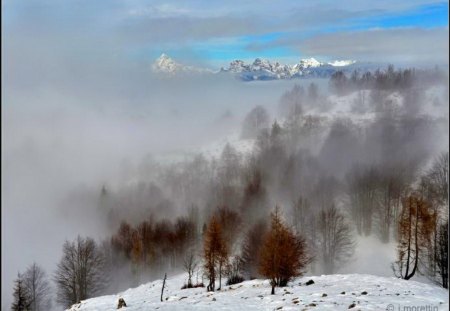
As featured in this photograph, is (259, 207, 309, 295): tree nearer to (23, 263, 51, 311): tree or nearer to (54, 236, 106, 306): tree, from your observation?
(54, 236, 106, 306): tree

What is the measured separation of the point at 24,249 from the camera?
16838 cm

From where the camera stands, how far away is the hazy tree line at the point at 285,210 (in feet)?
186

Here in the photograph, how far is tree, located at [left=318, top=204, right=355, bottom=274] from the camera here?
280 ft

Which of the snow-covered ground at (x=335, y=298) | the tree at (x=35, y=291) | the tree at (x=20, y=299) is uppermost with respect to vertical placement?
the snow-covered ground at (x=335, y=298)

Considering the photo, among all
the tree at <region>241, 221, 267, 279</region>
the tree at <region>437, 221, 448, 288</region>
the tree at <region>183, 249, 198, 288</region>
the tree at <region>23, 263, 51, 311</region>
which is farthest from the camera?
the tree at <region>23, 263, 51, 311</region>

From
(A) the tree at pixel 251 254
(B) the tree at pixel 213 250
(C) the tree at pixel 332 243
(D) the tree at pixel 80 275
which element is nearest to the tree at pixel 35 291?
(D) the tree at pixel 80 275

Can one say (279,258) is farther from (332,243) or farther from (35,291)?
(35,291)

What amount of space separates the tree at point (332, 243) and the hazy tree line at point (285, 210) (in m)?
0.30

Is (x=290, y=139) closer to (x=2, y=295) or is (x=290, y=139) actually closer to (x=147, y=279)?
(x=147, y=279)

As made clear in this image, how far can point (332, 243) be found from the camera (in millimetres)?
87250

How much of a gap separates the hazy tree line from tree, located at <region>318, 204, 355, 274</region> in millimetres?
297

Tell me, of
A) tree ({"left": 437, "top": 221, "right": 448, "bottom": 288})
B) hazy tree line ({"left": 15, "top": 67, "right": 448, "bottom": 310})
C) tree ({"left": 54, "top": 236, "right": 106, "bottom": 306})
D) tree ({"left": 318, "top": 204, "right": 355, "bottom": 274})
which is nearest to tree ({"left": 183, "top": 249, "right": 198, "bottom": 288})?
hazy tree line ({"left": 15, "top": 67, "right": 448, "bottom": 310})

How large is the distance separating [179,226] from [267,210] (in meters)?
26.5

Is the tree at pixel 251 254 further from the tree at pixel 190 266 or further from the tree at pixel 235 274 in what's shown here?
the tree at pixel 190 266
